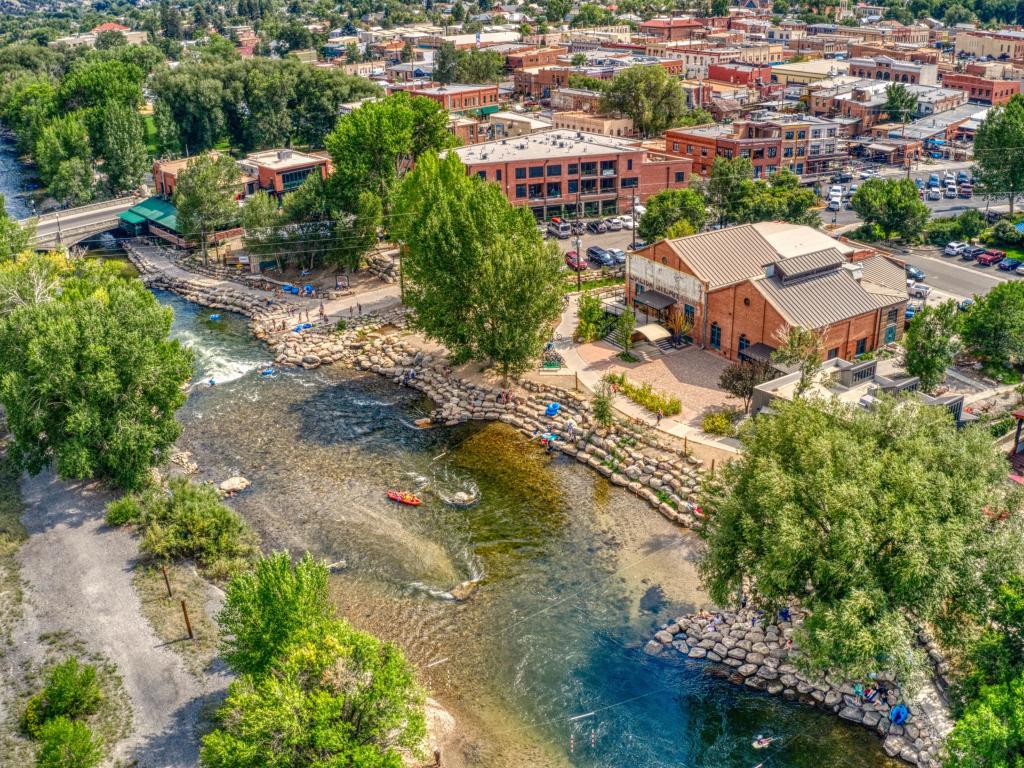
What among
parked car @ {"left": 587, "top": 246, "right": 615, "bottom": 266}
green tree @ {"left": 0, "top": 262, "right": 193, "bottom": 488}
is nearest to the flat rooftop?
parked car @ {"left": 587, "top": 246, "right": 615, "bottom": 266}

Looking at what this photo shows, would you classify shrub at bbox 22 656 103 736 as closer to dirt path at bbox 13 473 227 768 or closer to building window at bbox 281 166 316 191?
dirt path at bbox 13 473 227 768

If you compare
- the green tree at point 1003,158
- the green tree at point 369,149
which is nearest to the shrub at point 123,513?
the green tree at point 369,149

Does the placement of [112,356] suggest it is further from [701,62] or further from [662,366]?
[701,62]

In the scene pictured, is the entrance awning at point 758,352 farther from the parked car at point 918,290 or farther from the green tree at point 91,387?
the green tree at point 91,387

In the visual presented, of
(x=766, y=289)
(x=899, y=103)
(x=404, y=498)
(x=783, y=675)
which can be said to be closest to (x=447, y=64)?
(x=899, y=103)

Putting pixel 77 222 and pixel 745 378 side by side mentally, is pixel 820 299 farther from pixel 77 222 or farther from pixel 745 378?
pixel 77 222
